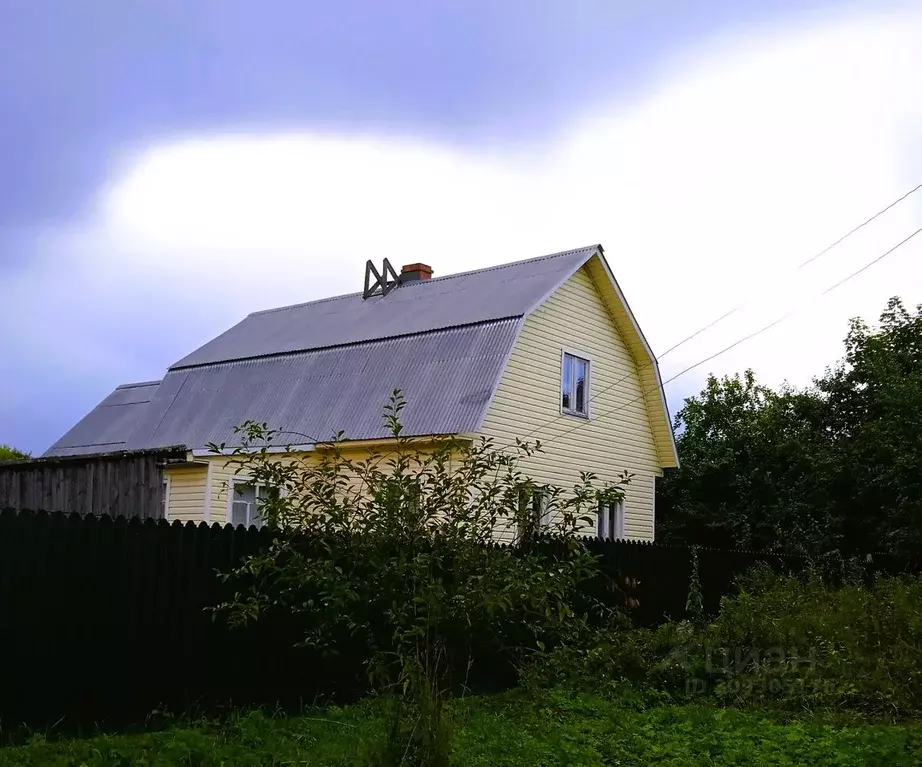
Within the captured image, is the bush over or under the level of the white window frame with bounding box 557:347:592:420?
under

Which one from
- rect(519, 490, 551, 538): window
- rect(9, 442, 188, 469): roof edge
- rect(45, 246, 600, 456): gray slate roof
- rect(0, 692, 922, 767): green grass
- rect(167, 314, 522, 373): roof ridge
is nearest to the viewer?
rect(0, 692, 922, 767): green grass

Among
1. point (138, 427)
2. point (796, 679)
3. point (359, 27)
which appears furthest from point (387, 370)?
point (796, 679)

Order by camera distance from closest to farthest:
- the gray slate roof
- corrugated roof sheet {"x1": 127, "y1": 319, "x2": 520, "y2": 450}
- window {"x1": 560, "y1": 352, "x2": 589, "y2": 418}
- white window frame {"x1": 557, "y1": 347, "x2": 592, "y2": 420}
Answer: corrugated roof sheet {"x1": 127, "y1": 319, "x2": 520, "y2": 450}
the gray slate roof
white window frame {"x1": 557, "y1": 347, "x2": 592, "y2": 420}
window {"x1": 560, "y1": 352, "x2": 589, "y2": 418}

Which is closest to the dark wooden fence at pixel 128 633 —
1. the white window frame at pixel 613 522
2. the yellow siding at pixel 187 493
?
the yellow siding at pixel 187 493

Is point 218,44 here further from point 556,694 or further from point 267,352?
point 267,352

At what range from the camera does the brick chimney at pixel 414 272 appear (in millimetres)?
24422

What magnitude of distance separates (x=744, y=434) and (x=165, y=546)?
1903 cm

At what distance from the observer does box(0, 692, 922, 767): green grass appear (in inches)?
299

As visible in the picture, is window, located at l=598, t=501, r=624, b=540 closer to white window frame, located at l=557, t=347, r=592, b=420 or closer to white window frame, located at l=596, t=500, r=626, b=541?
white window frame, located at l=596, t=500, r=626, b=541

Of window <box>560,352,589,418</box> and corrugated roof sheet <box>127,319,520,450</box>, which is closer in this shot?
corrugated roof sheet <box>127,319,520,450</box>

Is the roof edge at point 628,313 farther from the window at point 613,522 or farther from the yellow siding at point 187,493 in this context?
the yellow siding at point 187,493

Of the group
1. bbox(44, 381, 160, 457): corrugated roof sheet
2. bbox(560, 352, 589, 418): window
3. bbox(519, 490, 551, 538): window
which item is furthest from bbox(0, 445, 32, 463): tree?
bbox(519, 490, 551, 538): window

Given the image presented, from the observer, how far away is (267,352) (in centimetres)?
2272

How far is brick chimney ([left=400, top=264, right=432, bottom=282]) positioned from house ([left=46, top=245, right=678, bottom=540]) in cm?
3
